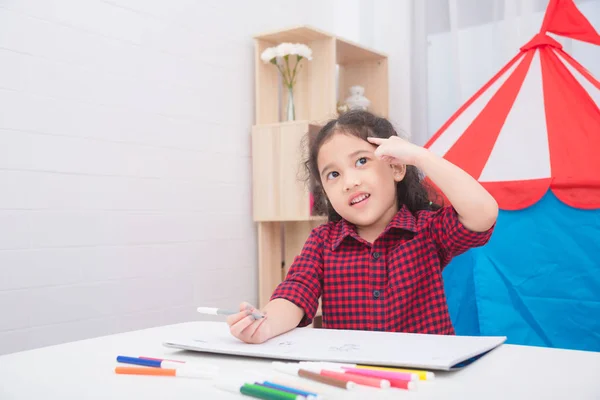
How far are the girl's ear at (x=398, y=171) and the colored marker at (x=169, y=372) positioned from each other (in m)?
0.69

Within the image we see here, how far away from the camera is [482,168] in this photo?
189 centimetres

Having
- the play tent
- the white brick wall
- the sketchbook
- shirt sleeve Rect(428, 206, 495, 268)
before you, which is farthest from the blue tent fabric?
the white brick wall

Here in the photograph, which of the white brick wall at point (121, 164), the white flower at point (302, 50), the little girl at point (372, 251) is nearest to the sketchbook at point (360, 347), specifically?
the little girl at point (372, 251)

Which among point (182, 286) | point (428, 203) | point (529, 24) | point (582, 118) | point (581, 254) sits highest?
point (529, 24)

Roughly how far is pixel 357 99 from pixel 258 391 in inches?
96.4

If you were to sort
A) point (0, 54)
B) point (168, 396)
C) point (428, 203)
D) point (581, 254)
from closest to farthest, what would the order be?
point (168, 396), point (428, 203), point (581, 254), point (0, 54)

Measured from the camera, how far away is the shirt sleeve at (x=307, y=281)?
40.7 inches

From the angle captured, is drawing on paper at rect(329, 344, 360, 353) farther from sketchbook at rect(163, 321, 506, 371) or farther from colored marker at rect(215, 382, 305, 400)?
A: colored marker at rect(215, 382, 305, 400)

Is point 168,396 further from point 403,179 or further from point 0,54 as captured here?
point 0,54

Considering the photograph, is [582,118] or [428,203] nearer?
Answer: [428,203]

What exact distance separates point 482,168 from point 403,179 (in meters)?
0.65

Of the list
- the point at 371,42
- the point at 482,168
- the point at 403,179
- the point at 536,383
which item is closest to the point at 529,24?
the point at 371,42

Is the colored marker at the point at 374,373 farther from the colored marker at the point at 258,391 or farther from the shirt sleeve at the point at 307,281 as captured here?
the shirt sleeve at the point at 307,281

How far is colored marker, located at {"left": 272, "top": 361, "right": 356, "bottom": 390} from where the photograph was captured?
21.8 inches
